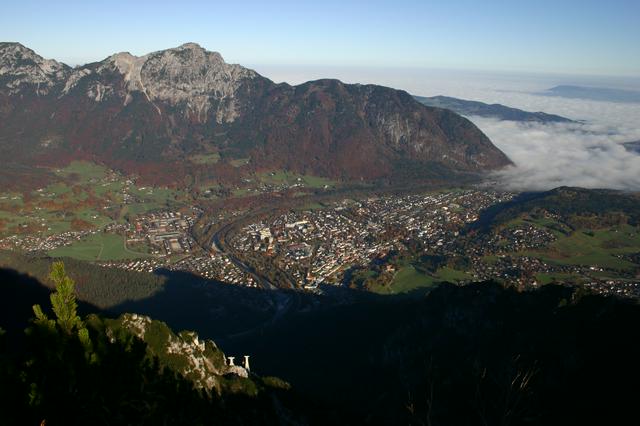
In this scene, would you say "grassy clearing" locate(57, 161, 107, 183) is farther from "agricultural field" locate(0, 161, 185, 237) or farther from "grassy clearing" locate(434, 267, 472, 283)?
"grassy clearing" locate(434, 267, 472, 283)

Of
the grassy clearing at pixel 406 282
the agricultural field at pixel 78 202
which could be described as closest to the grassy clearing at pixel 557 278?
the grassy clearing at pixel 406 282

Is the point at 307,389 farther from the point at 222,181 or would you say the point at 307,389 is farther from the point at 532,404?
the point at 222,181

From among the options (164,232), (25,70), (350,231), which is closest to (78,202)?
(164,232)

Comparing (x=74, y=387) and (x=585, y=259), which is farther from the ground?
(x=74, y=387)

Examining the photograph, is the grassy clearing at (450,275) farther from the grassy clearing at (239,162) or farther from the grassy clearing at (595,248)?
the grassy clearing at (239,162)

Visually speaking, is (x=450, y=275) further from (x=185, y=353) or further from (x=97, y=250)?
(x=97, y=250)

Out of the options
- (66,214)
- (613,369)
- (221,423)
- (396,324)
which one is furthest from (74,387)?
(66,214)

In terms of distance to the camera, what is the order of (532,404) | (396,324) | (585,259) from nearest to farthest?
(532,404) → (396,324) → (585,259)

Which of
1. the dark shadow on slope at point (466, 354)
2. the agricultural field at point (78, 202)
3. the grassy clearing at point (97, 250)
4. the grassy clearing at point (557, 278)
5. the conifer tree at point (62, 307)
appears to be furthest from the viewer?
the agricultural field at point (78, 202)
